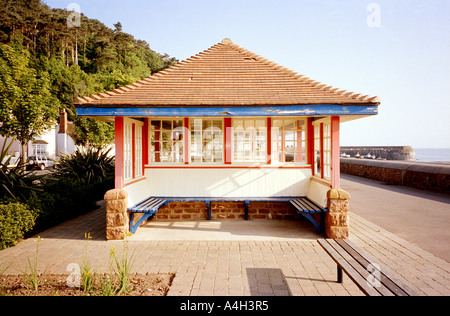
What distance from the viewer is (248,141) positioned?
285 inches

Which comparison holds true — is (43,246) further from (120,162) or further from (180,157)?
(180,157)

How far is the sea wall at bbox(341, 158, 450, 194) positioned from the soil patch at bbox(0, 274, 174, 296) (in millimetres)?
12232

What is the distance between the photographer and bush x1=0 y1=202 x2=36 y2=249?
5.07 meters

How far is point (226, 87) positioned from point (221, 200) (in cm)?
269

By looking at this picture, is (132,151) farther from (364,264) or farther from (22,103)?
(22,103)

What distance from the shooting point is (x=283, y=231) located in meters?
6.16

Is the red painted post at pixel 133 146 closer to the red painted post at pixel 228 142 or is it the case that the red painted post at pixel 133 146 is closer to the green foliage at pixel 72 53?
the red painted post at pixel 228 142

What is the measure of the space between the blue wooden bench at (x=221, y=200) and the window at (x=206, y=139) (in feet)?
3.68

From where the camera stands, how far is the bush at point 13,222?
5.07 m

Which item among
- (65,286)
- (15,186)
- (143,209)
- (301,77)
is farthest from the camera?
(301,77)

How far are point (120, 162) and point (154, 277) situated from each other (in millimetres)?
2842

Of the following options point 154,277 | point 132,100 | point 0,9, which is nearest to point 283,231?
point 154,277

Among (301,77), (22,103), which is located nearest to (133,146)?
(301,77)

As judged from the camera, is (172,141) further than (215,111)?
Yes
